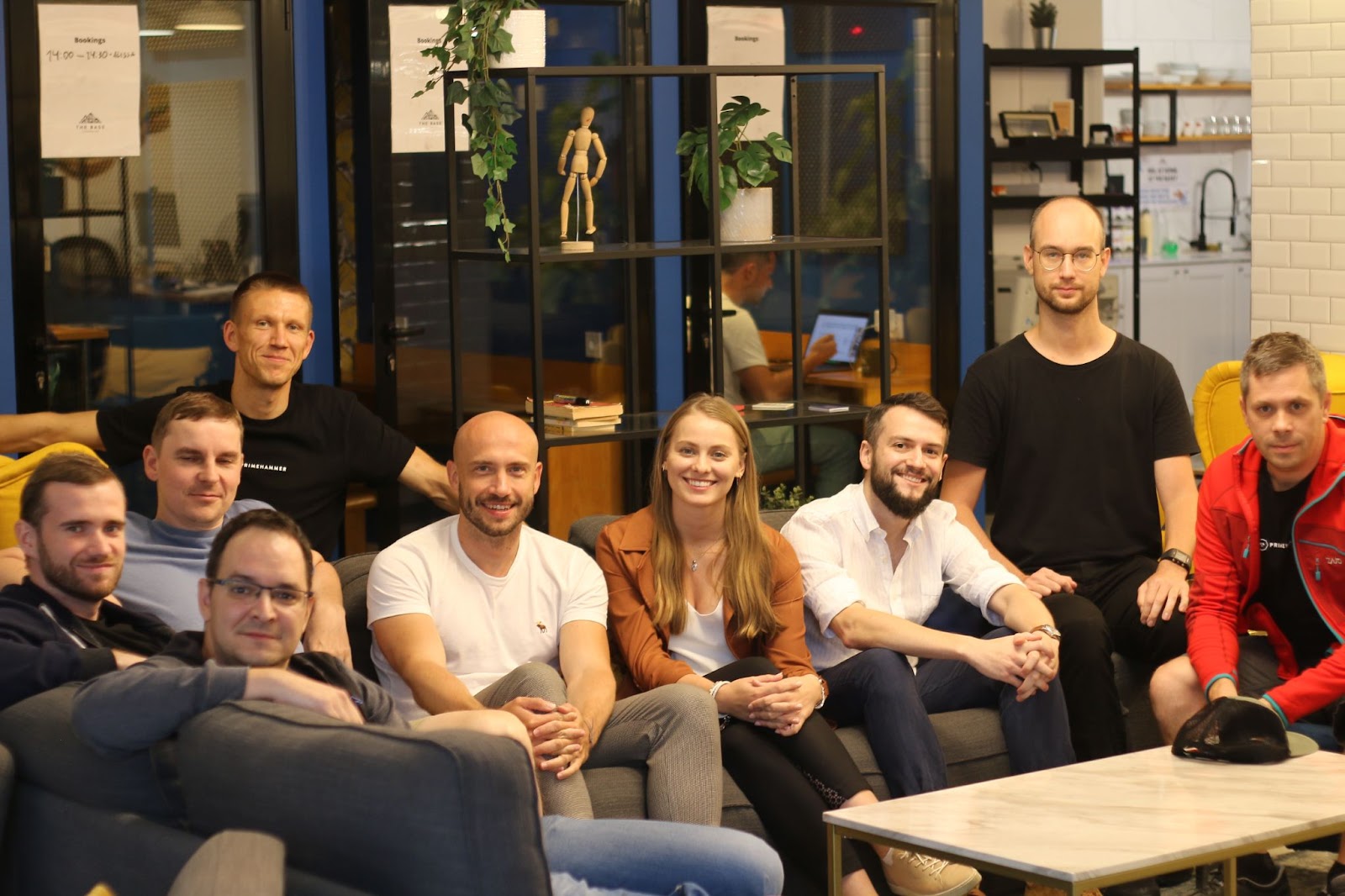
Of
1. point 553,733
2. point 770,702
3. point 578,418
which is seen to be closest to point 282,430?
point 578,418

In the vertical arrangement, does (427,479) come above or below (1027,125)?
below

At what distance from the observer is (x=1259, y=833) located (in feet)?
9.44

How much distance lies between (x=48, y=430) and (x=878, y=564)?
2015 millimetres

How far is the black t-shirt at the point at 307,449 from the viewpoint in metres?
4.22

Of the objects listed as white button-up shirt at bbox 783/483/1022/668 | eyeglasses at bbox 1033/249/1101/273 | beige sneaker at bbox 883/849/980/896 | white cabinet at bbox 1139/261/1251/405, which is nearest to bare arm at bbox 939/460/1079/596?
white button-up shirt at bbox 783/483/1022/668

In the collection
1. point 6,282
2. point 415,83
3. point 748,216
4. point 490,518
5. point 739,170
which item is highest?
point 415,83

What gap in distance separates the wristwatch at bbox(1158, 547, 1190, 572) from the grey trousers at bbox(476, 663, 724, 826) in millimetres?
1411

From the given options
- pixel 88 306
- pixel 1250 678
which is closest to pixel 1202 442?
pixel 1250 678

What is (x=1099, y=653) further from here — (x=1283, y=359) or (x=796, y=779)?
(x=796, y=779)

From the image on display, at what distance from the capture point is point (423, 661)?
11.6ft

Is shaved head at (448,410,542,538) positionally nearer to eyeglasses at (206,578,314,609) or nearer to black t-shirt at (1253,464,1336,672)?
eyeglasses at (206,578,314,609)

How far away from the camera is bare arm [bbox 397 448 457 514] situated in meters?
4.36

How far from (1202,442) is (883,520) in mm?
1425

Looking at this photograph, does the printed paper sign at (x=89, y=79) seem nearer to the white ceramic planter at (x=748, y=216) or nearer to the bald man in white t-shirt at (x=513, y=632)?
the white ceramic planter at (x=748, y=216)
